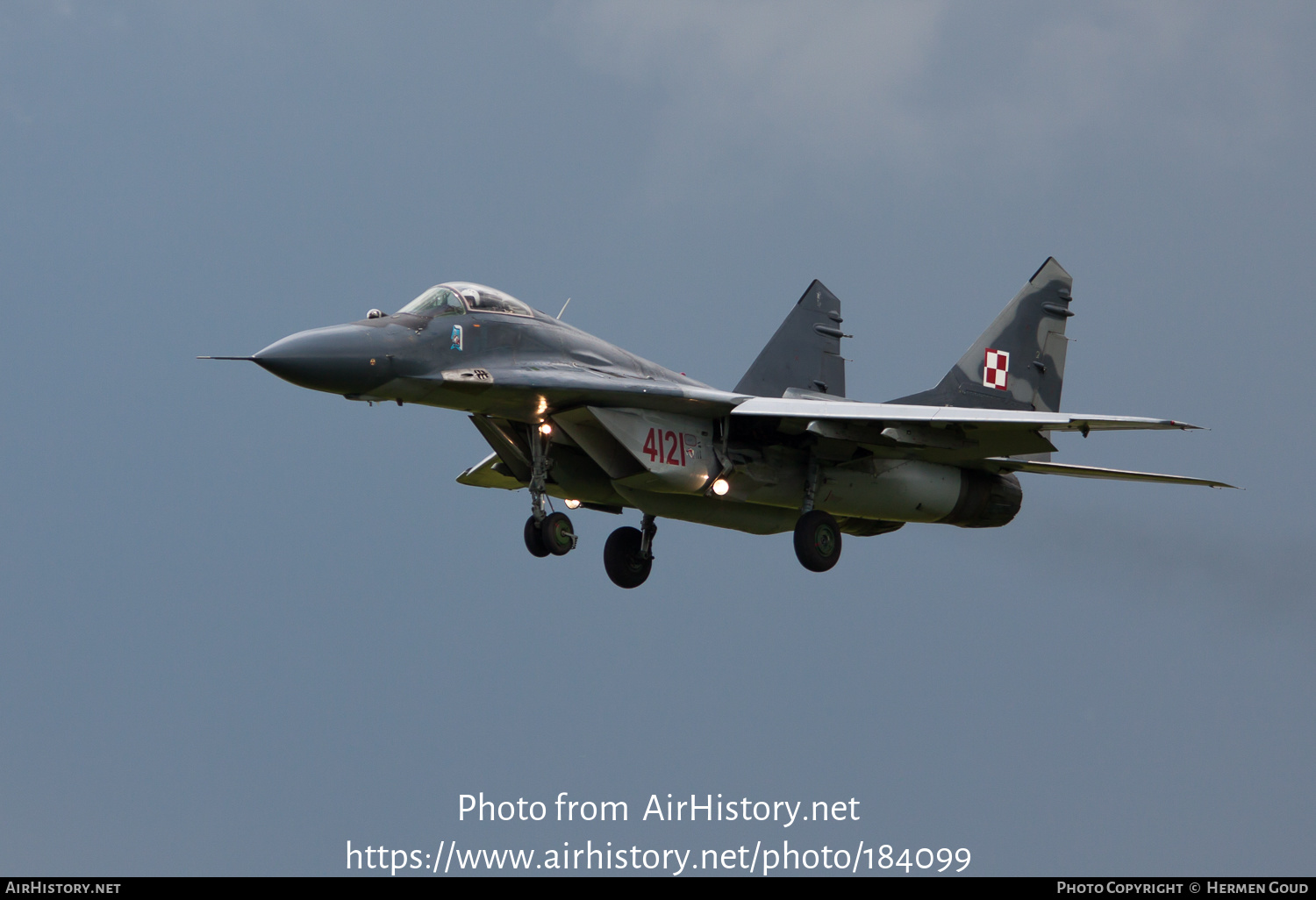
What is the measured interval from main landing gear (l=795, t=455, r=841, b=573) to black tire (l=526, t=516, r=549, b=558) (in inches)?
166

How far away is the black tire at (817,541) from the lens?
23.1 m

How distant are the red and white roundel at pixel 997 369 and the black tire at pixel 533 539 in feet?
30.2

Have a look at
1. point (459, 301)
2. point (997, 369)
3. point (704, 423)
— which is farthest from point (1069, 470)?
point (459, 301)

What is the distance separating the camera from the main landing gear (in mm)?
23109

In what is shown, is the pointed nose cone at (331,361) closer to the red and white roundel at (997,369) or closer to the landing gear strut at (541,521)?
the landing gear strut at (541,521)

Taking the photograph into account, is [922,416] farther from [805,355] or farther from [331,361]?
[331,361]

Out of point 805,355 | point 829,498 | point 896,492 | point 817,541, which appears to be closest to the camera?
point 817,541

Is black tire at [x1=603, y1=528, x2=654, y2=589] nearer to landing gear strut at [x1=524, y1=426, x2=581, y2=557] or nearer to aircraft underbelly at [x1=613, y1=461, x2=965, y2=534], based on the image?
aircraft underbelly at [x1=613, y1=461, x2=965, y2=534]

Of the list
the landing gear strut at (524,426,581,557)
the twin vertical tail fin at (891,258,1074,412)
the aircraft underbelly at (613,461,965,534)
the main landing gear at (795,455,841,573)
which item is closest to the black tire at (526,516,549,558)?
the landing gear strut at (524,426,581,557)

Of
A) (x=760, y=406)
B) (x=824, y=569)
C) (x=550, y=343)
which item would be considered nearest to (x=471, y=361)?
(x=550, y=343)

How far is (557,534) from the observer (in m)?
20.8

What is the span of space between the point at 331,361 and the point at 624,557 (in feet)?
22.9

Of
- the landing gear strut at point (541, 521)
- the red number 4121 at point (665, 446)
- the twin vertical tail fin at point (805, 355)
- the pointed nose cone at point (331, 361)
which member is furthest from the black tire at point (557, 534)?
the twin vertical tail fin at point (805, 355)

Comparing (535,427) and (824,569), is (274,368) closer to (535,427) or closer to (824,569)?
(535,427)
